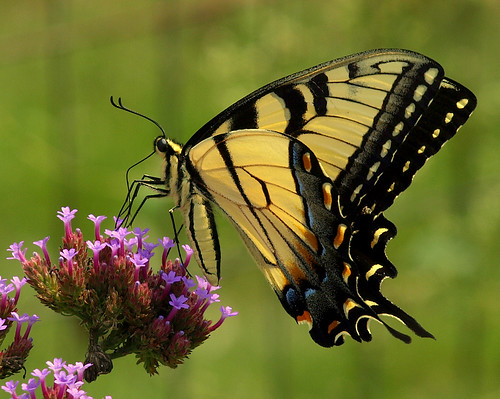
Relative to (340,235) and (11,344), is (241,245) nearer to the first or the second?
(340,235)

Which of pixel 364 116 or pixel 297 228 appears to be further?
pixel 297 228

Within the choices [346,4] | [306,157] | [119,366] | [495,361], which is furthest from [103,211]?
[306,157]

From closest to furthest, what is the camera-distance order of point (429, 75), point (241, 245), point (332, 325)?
point (429, 75) < point (332, 325) < point (241, 245)

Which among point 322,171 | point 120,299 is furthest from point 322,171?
point 120,299

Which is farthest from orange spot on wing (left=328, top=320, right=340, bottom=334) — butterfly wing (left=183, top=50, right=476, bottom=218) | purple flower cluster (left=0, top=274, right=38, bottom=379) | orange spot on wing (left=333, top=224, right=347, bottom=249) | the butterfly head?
purple flower cluster (left=0, top=274, right=38, bottom=379)

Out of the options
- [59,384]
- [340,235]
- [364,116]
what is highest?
[364,116]

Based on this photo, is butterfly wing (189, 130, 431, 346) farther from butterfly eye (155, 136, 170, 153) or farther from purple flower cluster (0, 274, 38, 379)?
purple flower cluster (0, 274, 38, 379)

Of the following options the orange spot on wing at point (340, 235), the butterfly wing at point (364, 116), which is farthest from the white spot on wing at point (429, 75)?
the orange spot on wing at point (340, 235)
